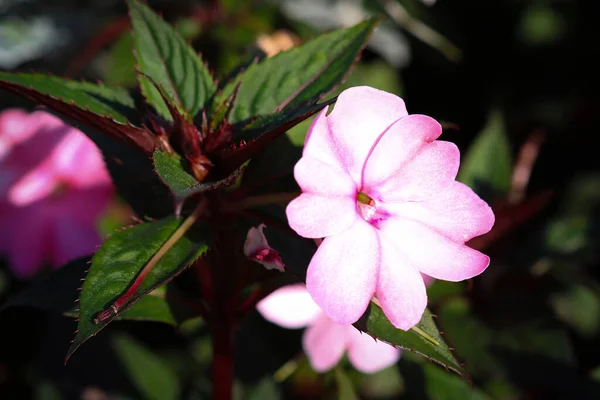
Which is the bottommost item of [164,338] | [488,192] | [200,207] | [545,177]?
[164,338]

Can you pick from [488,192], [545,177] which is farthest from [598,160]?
[488,192]

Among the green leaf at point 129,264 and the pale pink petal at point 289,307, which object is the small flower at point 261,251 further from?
the pale pink petal at point 289,307

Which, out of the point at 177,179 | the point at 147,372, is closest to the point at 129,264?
the point at 177,179

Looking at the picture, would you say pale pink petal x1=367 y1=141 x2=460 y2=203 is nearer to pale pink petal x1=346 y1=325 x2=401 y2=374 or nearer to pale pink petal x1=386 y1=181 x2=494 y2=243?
pale pink petal x1=386 y1=181 x2=494 y2=243

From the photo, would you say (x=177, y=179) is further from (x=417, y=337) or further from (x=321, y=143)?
(x=417, y=337)

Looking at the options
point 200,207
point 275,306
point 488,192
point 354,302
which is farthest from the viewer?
point 488,192

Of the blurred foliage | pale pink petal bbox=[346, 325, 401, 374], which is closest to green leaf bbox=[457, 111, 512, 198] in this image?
the blurred foliage

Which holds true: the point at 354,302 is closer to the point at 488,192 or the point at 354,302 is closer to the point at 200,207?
the point at 200,207
